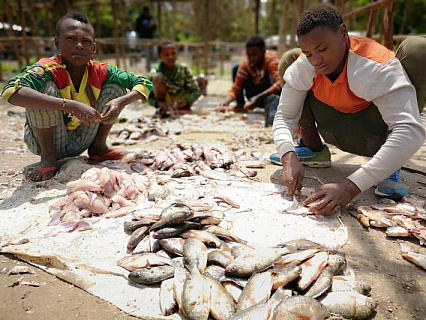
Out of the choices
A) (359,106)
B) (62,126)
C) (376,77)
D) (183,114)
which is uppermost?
(376,77)

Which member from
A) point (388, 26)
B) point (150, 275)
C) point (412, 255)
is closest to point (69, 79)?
point (150, 275)

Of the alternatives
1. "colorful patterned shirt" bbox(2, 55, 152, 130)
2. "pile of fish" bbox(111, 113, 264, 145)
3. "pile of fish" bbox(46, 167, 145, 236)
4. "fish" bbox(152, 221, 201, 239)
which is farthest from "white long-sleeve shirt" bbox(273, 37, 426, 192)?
"pile of fish" bbox(111, 113, 264, 145)

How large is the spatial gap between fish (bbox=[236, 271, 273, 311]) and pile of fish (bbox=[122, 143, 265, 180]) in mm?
1497

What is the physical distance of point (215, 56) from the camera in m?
20.2

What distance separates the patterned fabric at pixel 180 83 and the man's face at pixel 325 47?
4276 mm

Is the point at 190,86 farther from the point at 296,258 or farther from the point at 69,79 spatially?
the point at 296,258

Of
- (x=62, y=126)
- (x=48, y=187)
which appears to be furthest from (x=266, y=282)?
(x=62, y=126)

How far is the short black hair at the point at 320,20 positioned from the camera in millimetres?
2312

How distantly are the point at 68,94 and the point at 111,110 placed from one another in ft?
1.31

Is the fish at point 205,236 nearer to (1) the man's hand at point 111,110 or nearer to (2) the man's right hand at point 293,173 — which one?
(2) the man's right hand at point 293,173

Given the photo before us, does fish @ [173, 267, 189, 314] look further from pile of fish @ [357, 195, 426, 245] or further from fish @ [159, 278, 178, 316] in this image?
pile of fish @ [357, 195, 426, 245]

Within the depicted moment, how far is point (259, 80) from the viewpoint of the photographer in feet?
20.2

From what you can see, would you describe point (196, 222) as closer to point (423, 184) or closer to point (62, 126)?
point (62, 126)

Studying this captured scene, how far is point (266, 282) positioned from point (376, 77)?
153 centimetres
